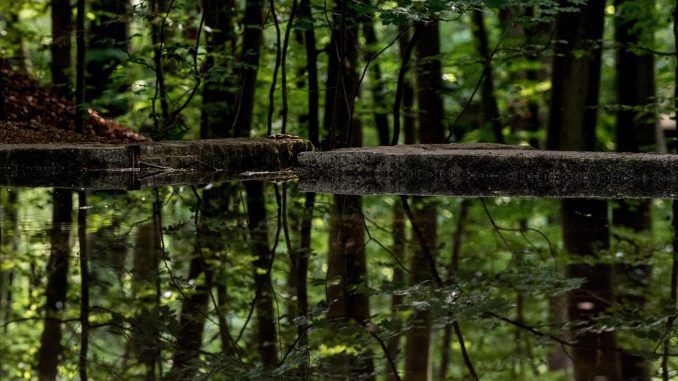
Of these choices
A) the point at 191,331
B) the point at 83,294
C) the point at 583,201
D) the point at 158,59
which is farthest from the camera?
the point at 158,59

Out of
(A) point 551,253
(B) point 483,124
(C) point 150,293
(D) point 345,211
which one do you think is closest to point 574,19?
(B) point 483,124

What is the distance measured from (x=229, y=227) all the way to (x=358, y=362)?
2.47 metres

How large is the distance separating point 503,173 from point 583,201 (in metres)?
1.60

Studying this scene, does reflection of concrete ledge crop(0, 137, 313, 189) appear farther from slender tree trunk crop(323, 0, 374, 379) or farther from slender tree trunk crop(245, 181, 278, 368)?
slender tree trunk crop(323, 0, 374, 379)

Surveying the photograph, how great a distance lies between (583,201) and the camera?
670cm

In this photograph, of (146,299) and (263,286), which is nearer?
(146,299)

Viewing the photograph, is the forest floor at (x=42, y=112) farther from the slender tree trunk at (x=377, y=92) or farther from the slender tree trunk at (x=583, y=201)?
the slender tree trunk at (x=583, y=201)

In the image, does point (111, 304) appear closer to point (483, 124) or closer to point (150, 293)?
point (150, 293)

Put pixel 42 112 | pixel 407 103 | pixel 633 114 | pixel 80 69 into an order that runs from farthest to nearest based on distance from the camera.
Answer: pixel 407 103, pixel 633 114, pixel 42 112, pixel 80 69

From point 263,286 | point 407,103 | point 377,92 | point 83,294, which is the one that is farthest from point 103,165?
point 407,103

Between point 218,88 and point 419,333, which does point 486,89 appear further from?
point 419,333

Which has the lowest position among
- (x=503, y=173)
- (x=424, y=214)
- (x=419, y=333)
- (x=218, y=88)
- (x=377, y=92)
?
(x=419, y=333)

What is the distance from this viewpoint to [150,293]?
9.24 ft

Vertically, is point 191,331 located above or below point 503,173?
below
